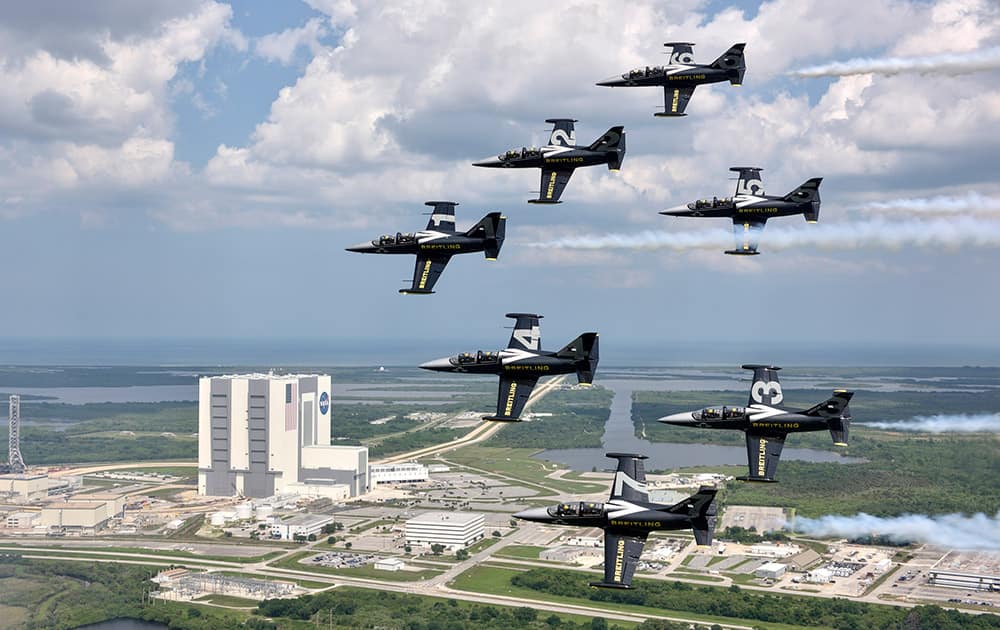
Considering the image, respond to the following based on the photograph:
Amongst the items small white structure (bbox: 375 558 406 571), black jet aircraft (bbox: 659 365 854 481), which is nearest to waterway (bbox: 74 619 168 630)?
small white structure (bbox: 375 558 406 571)

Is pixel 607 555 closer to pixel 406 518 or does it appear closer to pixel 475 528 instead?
pixel 475 528

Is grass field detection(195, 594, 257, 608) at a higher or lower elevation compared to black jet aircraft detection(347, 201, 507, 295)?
lower

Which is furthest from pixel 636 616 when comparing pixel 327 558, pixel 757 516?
pixel 757 516

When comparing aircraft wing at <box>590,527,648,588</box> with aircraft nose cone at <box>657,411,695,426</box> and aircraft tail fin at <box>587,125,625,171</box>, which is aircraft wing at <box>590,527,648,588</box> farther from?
aircraft tail fin at <box>587,125,625,171</box>

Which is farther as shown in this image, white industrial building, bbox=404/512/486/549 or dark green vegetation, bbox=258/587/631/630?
white industrial building, bbox=404/512/486/549

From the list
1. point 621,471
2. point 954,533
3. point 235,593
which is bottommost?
point 235,593

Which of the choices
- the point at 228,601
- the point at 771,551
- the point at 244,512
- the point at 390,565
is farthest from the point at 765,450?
the point at 244,512
